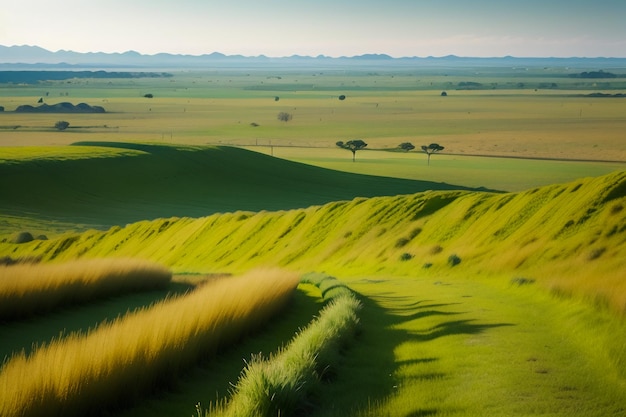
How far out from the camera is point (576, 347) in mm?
11531

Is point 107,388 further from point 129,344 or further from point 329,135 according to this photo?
point 329,135

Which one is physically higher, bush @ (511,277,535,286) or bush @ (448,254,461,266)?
bush @ (511,277,535,286)

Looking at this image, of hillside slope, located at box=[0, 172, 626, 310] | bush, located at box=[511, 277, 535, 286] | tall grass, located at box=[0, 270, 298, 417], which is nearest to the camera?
tall grass, located at box=[0, 270, 298, 417]

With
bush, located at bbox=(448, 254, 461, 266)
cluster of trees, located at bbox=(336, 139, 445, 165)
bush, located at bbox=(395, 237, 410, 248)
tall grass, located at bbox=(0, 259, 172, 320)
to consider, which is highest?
tall grass, located at bbox=(0, 259, 172, 320)

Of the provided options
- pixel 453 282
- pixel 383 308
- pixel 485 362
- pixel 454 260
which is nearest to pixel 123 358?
pixel 485 362

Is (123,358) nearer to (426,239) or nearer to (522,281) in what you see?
(522,281)

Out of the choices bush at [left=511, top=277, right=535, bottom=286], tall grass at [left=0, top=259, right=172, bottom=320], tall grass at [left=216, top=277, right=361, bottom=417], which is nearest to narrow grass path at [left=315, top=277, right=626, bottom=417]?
tall grass at [left=216, top=277, right=361, bottom=417]

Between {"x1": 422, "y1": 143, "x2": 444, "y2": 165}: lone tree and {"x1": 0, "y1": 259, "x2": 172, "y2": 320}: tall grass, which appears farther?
{"x1": 422, "y1": 143, "x2": 444, "y2": 165}: lone tree

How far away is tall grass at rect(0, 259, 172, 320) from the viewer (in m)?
16.4

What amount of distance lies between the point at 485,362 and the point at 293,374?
296cm

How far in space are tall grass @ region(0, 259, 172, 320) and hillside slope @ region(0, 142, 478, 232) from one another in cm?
5098

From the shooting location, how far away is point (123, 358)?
401 inches

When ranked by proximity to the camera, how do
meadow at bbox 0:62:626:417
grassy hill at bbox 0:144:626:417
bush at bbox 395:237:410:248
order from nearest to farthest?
meadow at bbox 0:62:626:417
grassy hill at bbox 0:144:626:417
bush at bbox 395:237:410:248

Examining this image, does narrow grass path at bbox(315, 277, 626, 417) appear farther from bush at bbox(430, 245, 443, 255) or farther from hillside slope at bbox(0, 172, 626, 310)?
bush at bbox(430, 245, 443, 255)
